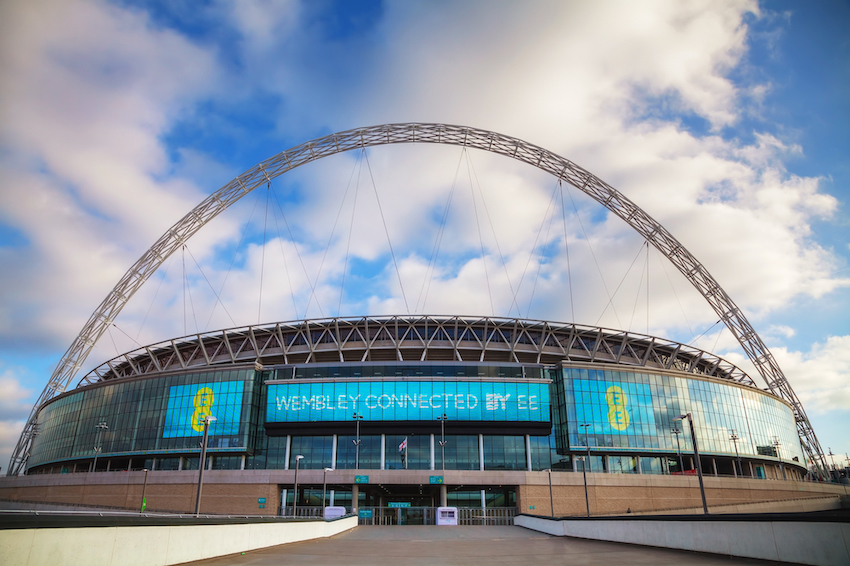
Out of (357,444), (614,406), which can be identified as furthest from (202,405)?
(614,406)

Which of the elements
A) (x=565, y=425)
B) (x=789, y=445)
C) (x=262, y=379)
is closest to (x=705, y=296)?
(x=789, y=445)

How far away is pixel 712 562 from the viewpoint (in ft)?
45.4

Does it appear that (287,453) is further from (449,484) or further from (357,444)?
(449,484)

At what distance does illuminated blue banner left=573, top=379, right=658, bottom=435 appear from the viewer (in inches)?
2827

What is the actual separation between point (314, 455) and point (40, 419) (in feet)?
204

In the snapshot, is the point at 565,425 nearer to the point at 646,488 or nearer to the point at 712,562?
the point at 646,488

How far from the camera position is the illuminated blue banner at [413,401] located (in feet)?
235

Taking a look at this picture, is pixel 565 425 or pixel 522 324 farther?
pixel 522 324

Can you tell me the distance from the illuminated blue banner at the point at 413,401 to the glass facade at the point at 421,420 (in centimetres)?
14

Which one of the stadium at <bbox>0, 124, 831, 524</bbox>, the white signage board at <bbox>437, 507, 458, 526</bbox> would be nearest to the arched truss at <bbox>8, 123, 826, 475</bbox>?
the stadium at <bbox>0, 124, 831, 524</bbox>

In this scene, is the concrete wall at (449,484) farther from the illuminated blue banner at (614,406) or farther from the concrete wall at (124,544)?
the concrete wall at (124,544)

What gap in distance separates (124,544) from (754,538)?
1547 cm

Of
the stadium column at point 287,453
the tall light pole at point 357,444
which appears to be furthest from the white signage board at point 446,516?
the stadium column at point 287,453

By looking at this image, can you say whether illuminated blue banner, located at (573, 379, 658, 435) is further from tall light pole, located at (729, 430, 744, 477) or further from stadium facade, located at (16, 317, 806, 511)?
tall light pole, located at (729, 430, 744, 477)
